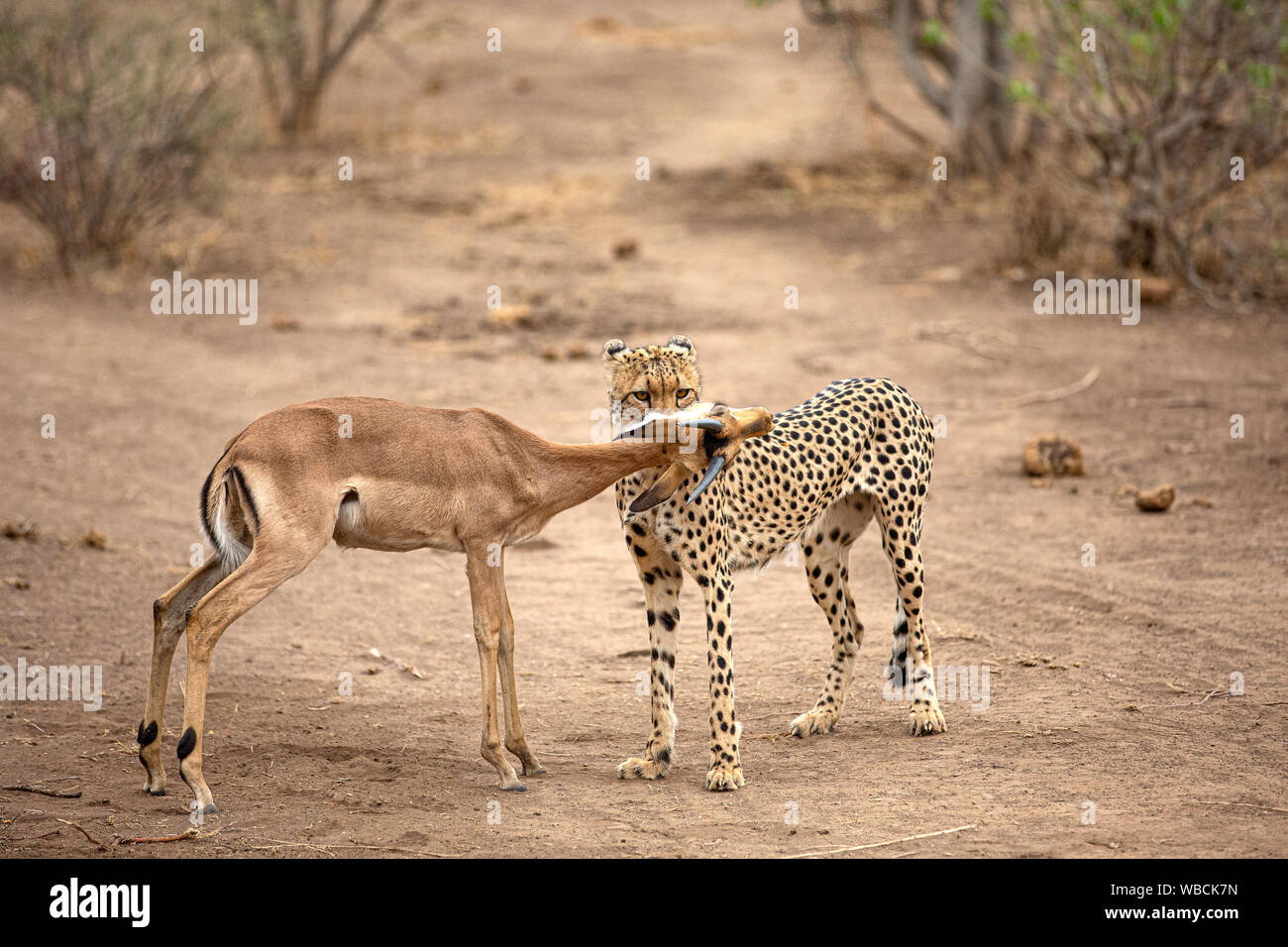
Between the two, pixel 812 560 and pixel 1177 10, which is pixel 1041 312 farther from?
pixel 812 560

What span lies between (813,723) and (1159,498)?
4237mm

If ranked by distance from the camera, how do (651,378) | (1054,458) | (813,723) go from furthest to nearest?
1. (1054,458)
2. (813,723)
3. (651,378)

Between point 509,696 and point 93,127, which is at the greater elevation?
point 93,127

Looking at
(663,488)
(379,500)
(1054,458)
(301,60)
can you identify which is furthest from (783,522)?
(301,60)

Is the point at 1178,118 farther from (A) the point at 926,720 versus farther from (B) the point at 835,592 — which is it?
(A) the point at 926,720

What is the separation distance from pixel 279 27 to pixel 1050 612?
1619cm

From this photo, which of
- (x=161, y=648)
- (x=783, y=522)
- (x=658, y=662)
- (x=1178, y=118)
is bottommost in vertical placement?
(x=658, y=662)

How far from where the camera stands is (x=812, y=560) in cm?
666

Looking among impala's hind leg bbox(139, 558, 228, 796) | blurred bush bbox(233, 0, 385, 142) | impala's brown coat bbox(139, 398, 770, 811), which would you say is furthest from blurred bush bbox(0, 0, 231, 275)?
impala's brown coat bbox(139, 398, 770, 811)

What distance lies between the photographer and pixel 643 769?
5887 mm

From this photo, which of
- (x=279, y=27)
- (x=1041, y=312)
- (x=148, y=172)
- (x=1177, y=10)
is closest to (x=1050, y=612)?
(x=1041, y=312)

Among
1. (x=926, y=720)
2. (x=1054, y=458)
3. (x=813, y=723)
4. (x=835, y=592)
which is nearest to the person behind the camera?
(x=926, y=720)

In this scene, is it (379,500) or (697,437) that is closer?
(697,437)

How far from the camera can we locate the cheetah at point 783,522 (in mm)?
5773
